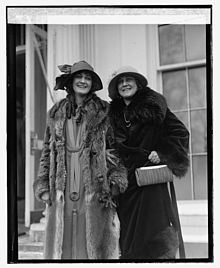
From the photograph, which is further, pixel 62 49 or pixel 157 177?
pixel 62 49

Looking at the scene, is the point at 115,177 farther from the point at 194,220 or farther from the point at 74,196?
the point at 194,220

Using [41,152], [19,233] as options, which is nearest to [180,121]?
[41,152]

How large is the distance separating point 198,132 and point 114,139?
1.45ft

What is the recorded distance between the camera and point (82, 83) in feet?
6.79

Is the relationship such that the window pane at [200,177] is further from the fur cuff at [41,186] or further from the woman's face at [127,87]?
the fur cuff at [41,186]

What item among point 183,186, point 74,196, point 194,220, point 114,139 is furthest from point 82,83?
point 194,220

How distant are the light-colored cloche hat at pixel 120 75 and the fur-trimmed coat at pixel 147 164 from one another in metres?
0.07

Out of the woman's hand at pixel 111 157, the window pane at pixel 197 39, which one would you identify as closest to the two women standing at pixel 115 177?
the woman's hand at pixel 111 157

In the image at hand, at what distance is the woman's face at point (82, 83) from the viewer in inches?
81.1

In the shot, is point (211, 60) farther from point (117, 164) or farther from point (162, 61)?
point (117, 164)

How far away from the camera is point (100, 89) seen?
205cm

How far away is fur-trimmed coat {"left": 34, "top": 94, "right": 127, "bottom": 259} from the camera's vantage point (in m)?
2.01
